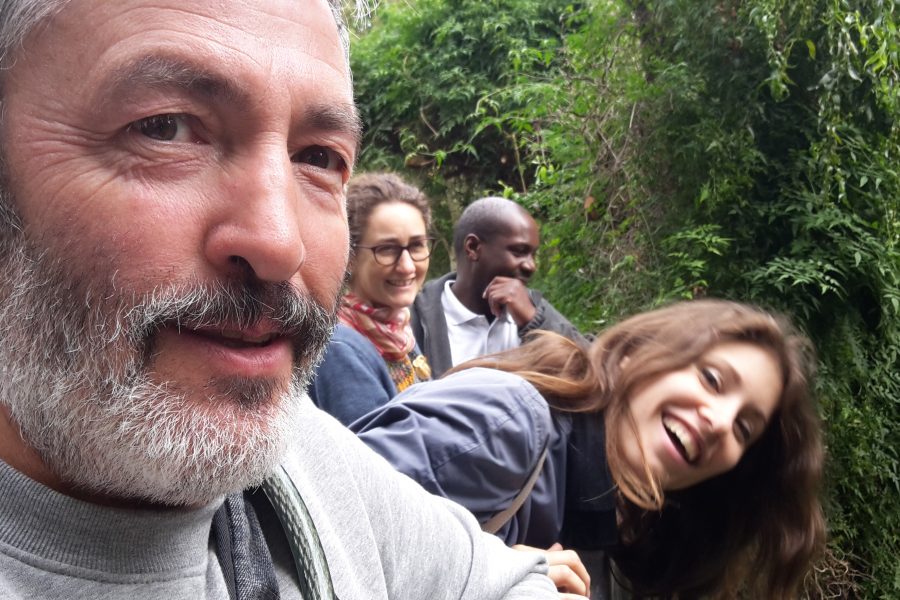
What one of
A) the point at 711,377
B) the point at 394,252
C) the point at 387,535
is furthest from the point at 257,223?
the point at 394,252

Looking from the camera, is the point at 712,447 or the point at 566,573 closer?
the point at 566,573

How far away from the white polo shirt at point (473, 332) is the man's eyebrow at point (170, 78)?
108 inches

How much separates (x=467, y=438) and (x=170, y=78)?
101 centimetres

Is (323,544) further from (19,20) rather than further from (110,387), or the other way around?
(19,20)

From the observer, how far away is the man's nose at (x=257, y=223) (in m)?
0.77

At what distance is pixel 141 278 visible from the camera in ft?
2.44

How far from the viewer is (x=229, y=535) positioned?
3.07ft

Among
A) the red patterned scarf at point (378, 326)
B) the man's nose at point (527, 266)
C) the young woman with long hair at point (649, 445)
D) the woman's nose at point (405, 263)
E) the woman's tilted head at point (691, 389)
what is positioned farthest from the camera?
the man's nose at point (527, 266)

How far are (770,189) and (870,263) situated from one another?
22.0 inches

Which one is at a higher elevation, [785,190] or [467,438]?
[467,438]

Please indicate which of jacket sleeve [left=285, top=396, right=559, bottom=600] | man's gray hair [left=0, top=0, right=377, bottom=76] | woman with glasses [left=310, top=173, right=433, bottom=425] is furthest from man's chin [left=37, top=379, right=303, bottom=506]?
woman with glasses [left=310, top=173, right=433, bottom=425]

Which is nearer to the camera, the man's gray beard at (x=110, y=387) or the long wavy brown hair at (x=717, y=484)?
the man's gray beard at (x=110, y=387)

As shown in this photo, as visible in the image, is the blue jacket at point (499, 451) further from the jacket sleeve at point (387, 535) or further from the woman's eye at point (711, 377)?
the woman's eye at point (711, 377)

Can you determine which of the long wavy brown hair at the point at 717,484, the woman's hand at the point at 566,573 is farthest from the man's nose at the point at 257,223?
the long wavy brown hair at the point at 717,484
